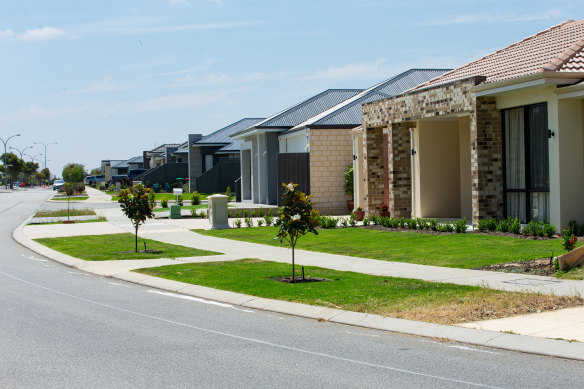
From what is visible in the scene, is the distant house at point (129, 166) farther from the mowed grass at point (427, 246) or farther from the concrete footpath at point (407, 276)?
the mowed grass at point (427, 246)

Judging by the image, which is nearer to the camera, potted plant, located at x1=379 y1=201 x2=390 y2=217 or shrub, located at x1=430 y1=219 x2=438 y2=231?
shrub, located at x1=430 y1=219 x2=438 y2=231

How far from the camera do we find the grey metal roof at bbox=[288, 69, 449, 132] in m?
32.1

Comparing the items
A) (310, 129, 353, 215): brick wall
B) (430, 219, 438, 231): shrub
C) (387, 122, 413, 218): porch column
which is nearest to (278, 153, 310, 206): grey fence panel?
(310, 129, 353, 215): brick wall

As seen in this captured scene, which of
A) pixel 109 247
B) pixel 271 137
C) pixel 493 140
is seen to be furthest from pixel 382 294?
pixel 271 137

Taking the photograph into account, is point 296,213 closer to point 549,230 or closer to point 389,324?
point 389,324

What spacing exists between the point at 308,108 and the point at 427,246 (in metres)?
20.2

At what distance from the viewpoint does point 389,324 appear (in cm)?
966

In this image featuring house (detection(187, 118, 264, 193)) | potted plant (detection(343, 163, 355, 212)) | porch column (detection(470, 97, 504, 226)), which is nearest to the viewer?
porch column (detection(470, 97, 504, 226))

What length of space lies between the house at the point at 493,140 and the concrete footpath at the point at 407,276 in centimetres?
558

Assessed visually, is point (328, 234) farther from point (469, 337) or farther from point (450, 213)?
point (469, 337)

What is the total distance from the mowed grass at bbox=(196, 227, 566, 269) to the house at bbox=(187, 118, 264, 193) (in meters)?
30.9

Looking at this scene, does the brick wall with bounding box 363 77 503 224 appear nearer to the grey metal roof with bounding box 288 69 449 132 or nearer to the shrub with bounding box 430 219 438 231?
the shrub with bounding box 430 219 438 231

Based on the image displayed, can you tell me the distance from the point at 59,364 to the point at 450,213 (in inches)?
741

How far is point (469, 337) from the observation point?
872cm
